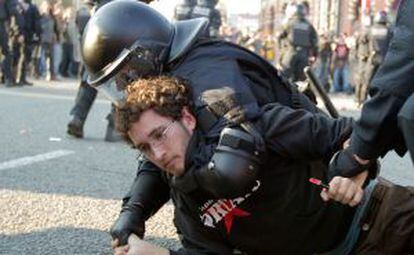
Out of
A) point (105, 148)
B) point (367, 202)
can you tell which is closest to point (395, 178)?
point (105, 148)

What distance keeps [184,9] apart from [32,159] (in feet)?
14.4

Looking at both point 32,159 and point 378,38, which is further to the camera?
point 378,38

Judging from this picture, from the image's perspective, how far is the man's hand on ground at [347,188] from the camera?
2.28m

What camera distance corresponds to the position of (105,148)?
6.35m

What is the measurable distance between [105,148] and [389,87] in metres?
4.63

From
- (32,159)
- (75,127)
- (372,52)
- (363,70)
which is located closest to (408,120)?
(32,159)

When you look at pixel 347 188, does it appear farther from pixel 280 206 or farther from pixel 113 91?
pixel 113 91

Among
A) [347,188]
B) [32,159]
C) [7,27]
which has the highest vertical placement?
[347,188]

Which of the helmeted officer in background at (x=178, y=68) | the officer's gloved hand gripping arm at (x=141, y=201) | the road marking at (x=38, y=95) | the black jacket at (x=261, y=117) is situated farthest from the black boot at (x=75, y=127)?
the road marking at (x=38, y=95)

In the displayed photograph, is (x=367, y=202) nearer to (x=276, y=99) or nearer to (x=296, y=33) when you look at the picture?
(x=276, y=99)

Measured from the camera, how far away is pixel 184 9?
9648 mm

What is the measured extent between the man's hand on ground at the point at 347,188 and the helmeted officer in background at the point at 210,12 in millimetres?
7337

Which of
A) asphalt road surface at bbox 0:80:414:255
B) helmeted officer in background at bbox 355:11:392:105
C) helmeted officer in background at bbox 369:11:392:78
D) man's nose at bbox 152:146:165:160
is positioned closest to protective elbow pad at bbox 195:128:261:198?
man's nose at bbox 152:146:165:160

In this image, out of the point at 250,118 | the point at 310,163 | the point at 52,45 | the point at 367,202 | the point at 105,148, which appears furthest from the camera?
the point at 52,45
